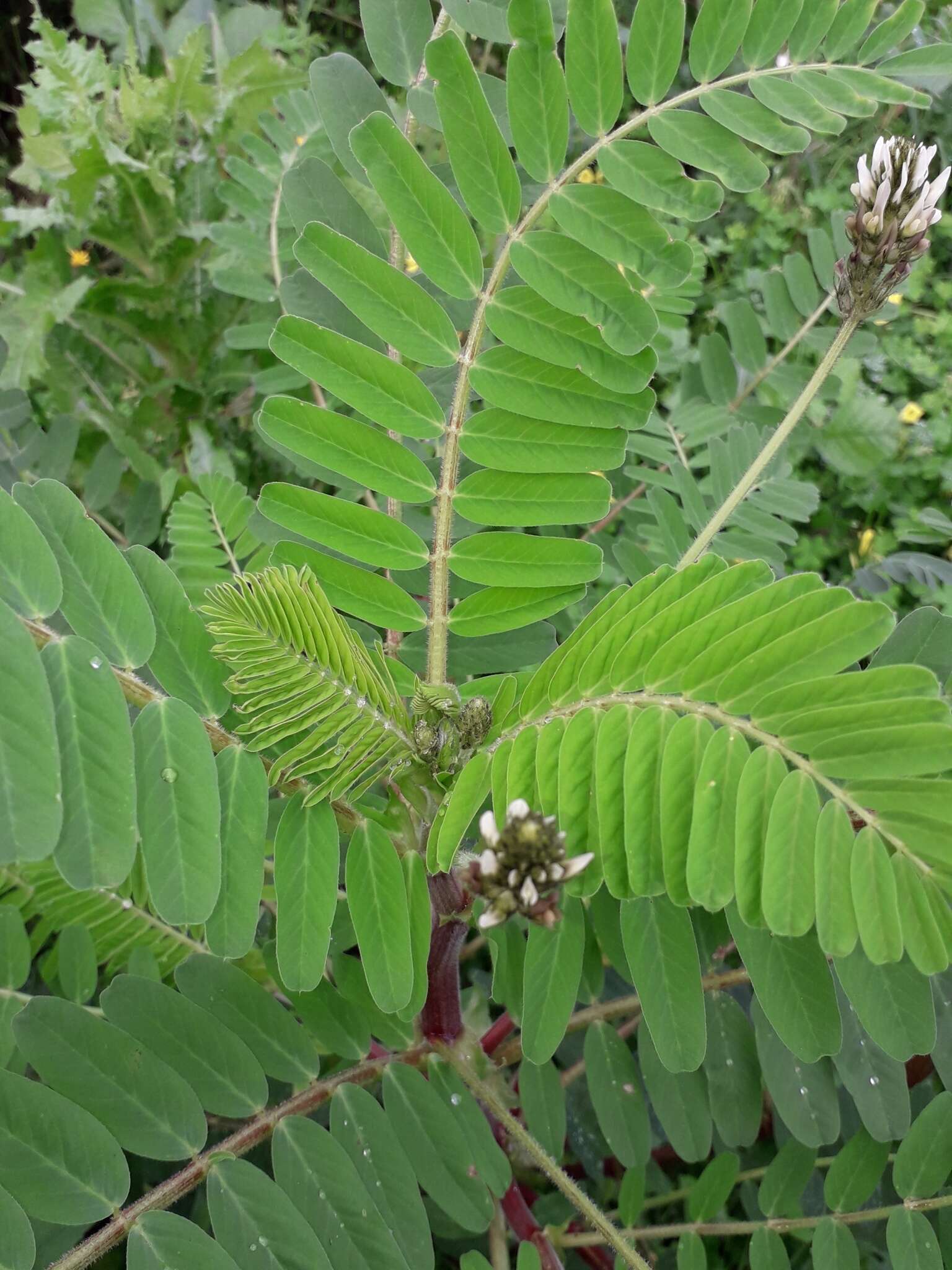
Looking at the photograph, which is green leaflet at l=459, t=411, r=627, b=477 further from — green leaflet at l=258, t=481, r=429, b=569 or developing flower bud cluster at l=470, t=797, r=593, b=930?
developing flower bud cluster at l=470, t=797, r=593, b=930

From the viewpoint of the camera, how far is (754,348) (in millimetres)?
1568

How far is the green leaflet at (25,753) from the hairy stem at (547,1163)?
0.64m

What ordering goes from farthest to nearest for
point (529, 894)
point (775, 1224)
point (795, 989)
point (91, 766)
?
1. point (775, 1224)
2. point (795, 989)
3. point (91, 766)
4. point (529, 894)

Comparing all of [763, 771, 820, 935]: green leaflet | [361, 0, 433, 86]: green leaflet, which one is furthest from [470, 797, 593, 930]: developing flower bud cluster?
[361, 0, 433, 86]: green leaflet

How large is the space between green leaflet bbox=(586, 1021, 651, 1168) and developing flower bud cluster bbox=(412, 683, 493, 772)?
0.51 metres

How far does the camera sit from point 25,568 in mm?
746

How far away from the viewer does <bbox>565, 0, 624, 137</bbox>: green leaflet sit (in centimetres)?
82

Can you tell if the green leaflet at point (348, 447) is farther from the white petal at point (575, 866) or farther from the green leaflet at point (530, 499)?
the white petal at point (575, 866)

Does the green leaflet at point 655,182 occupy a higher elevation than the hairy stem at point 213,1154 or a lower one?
higher

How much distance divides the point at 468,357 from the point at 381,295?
11cm

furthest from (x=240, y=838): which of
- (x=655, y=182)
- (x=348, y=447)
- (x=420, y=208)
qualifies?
(x=655, y=182)

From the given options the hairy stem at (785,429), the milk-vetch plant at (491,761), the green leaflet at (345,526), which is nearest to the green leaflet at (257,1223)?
the milk-vetch plant at (491,761)

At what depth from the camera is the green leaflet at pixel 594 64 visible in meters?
0.82

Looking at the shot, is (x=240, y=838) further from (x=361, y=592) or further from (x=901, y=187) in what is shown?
(x=901, y=187)
